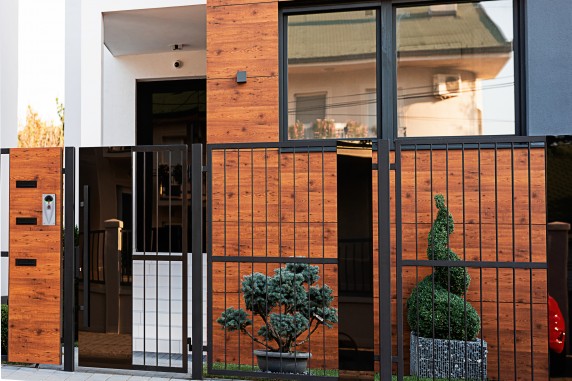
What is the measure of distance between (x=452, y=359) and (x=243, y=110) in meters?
3.32

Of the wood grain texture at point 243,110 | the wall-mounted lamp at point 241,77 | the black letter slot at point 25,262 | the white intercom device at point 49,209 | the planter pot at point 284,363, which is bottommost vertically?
the planter pot at point 284,363

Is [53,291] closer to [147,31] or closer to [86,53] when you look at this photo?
[86,53]

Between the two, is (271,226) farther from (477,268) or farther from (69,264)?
(477,268)

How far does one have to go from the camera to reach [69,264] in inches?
212

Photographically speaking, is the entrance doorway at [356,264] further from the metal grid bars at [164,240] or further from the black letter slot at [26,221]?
the black letter slot at [26,221]

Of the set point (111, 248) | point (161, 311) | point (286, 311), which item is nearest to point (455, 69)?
point (286, 311)

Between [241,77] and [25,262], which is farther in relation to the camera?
[241,77]

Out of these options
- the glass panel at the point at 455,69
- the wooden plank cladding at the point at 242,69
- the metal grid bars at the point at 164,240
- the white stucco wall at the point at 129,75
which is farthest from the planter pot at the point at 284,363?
the white stucco wall at the point at 129,75

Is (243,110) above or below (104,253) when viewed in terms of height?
above

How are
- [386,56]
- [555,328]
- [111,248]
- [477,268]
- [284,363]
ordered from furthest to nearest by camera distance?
[386,56]
[477,268]
[111,248]
[284,363]
[555,328]

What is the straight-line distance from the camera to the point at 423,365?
536 centimetres

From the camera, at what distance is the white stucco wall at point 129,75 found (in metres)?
8.94

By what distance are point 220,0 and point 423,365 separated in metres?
4.42

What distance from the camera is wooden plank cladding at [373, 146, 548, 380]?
5.57 meters
